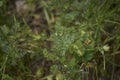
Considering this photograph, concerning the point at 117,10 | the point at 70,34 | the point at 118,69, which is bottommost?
the point at 118,69

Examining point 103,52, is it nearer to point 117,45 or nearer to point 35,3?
point 117,45

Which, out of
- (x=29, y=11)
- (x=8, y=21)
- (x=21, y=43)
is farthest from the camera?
(x=29, y=11)

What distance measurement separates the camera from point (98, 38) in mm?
1797

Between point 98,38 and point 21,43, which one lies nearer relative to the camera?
point 98,38

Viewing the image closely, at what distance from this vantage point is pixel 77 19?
2002 millimetres

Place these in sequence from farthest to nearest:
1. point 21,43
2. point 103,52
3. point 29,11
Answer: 1. point 29,11
2. point 21,43
3. point 103,52

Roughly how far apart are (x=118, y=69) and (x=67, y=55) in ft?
1.16

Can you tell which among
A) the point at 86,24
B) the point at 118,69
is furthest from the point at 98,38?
the point at 118,69

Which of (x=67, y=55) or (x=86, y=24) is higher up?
(x=86, y=24)

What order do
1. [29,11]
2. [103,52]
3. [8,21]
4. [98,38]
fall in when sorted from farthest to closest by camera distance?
[29,11] < [8,21] < [98,38] < [103,52]

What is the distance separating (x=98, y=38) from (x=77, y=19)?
0.27 metres

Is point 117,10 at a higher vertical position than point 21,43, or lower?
higher

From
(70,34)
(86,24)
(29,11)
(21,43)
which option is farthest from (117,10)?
(29,11)

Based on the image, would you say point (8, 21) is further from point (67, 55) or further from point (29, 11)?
point (67, 55)
